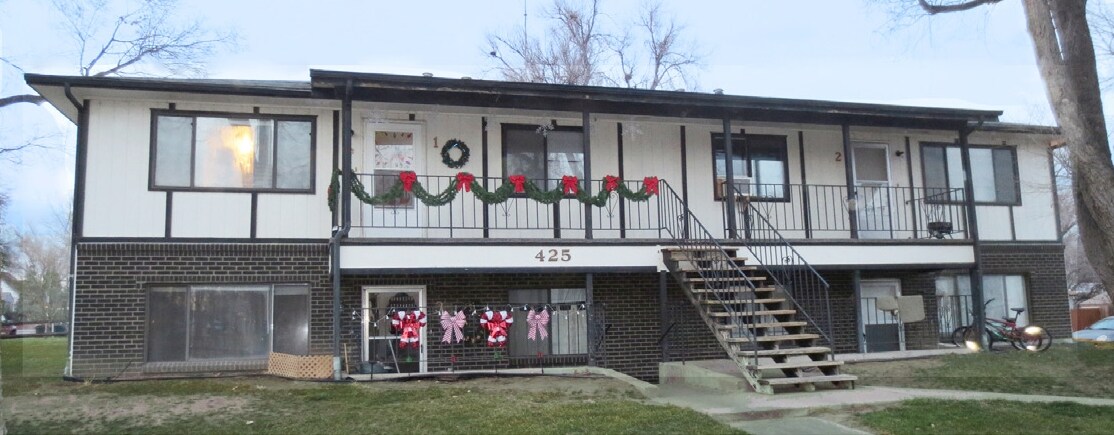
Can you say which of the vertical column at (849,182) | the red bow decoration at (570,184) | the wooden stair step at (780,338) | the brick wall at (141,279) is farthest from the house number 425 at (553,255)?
the vertical column at (849,182)

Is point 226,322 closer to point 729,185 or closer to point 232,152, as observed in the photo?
point 232,152

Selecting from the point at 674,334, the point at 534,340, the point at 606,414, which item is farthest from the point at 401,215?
the point at 606,414

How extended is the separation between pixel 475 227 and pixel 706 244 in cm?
363

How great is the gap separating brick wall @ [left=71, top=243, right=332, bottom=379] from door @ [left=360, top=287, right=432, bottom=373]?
604 mm

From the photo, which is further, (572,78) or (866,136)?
(572,78)

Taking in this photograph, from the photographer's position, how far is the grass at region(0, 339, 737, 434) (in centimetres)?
764

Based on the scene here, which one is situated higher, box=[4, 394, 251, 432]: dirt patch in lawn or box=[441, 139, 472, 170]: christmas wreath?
box=[441, 139, 472, 170]: christmas wreath

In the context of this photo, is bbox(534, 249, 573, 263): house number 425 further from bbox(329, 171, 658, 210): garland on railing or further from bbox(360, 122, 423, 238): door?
bbox(360, 122, 423, 238): door

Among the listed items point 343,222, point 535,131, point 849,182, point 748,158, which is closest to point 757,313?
point 849,182

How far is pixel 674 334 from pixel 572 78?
16870mm

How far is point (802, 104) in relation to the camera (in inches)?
520

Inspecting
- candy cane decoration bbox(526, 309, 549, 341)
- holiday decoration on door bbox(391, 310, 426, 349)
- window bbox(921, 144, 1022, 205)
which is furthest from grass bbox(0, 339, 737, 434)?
window bbox(921, 144, 1022, 205)

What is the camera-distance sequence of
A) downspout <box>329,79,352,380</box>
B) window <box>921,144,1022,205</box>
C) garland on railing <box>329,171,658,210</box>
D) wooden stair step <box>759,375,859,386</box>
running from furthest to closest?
1. window <box>921,144,1022,205</box>
2. garland on railing <box>329,171,658,210</box>
3. downspout <box>329,79,352,380</box>
4. wooden stair step <box>759,375,859,386</box>

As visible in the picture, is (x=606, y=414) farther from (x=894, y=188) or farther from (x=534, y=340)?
(x=894, y=188)
